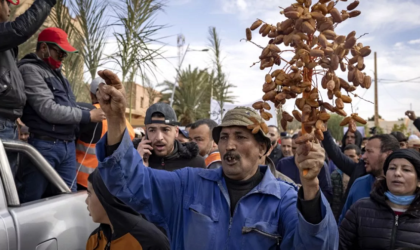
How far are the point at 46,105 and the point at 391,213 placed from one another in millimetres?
3115

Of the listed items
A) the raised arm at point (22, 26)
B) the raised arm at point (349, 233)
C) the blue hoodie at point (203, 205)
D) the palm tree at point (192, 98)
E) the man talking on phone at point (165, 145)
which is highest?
the palm tree at point (192, 98)

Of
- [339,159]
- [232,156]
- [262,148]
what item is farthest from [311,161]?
[339,159]

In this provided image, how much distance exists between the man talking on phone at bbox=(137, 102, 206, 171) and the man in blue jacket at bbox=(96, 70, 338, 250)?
1.40 meters

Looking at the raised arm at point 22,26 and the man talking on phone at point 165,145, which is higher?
the raised arm at point 22,26

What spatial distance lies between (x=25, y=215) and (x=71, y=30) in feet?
10.7

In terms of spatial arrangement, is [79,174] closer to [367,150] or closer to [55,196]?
[55,196]

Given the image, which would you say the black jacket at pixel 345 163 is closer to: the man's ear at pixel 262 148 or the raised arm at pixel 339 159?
the raised arm at pixel 339 159

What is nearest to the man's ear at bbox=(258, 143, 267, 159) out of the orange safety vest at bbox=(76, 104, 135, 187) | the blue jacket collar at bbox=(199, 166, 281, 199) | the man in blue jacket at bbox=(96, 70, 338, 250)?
the man in blue jacket at bbox=(96, 70, 338, 250)

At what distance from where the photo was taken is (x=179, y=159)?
4203 millimetres

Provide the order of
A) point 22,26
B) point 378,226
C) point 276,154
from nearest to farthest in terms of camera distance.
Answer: point 22,26 < point 378,226 < point 276,154

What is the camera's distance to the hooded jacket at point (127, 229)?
287 cm

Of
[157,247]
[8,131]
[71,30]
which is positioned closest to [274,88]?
[157,247]

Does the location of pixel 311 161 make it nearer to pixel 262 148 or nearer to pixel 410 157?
pixel 262 148

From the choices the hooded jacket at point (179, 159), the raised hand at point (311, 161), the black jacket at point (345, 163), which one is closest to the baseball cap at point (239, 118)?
the raised hand at point (311, 161)
